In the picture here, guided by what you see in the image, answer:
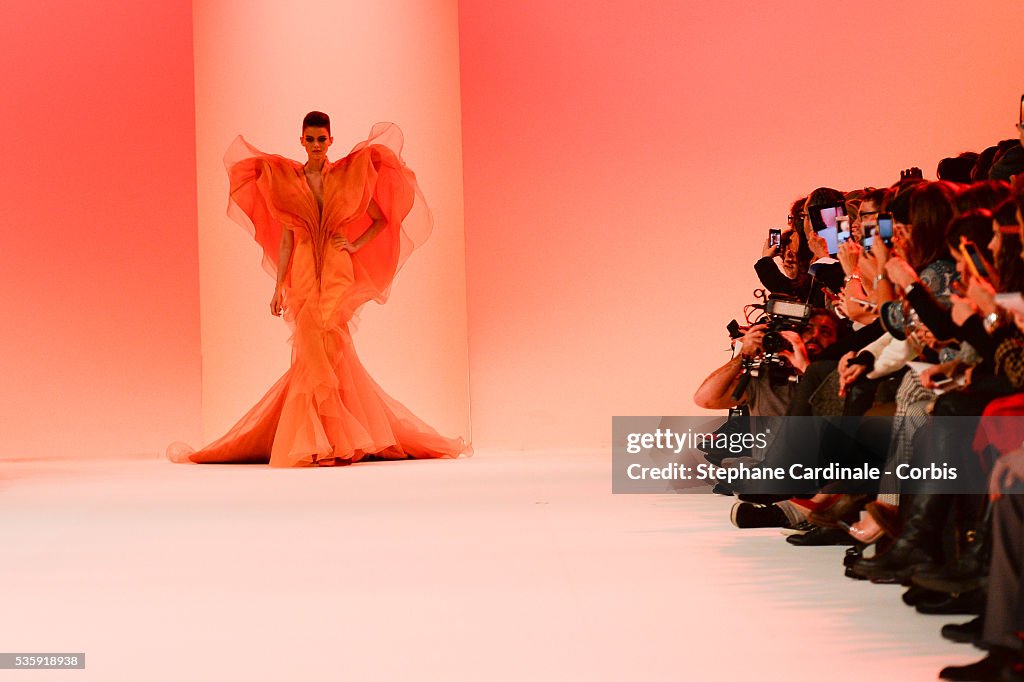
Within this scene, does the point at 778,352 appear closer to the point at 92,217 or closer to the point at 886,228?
the point at 886,228

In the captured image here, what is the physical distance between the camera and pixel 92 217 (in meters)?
7.38

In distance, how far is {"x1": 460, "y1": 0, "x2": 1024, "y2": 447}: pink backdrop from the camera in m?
7.07

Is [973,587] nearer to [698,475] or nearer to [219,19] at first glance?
[698,475]

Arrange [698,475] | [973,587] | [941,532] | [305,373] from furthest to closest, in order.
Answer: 1. [305,373]
2. [698,475]
3. [941,532]
4. [973,587]

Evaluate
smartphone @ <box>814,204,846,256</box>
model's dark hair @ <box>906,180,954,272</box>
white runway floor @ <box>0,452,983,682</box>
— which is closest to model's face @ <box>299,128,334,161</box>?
white runway floor @ <box>0,452,983,682</box>

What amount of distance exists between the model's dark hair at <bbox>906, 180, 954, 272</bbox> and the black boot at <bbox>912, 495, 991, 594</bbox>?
1.85 feet

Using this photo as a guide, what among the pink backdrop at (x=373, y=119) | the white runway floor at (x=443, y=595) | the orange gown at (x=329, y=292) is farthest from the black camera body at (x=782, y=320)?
the pink backdrop at (x=373, y=119)

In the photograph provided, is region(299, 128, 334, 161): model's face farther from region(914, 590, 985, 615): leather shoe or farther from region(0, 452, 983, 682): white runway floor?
region(914, 590, 985, 615): leather shoe

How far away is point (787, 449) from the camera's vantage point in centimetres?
336

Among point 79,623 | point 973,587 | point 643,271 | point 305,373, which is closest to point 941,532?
point 973,587

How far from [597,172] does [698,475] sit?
9.72 feet

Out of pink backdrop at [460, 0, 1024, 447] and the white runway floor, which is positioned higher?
pink backdrop at [460, 0, 1024, 447]

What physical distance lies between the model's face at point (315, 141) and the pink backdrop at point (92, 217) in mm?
1461

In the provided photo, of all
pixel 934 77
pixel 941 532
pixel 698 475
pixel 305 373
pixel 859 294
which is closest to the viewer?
pixel 941 532
